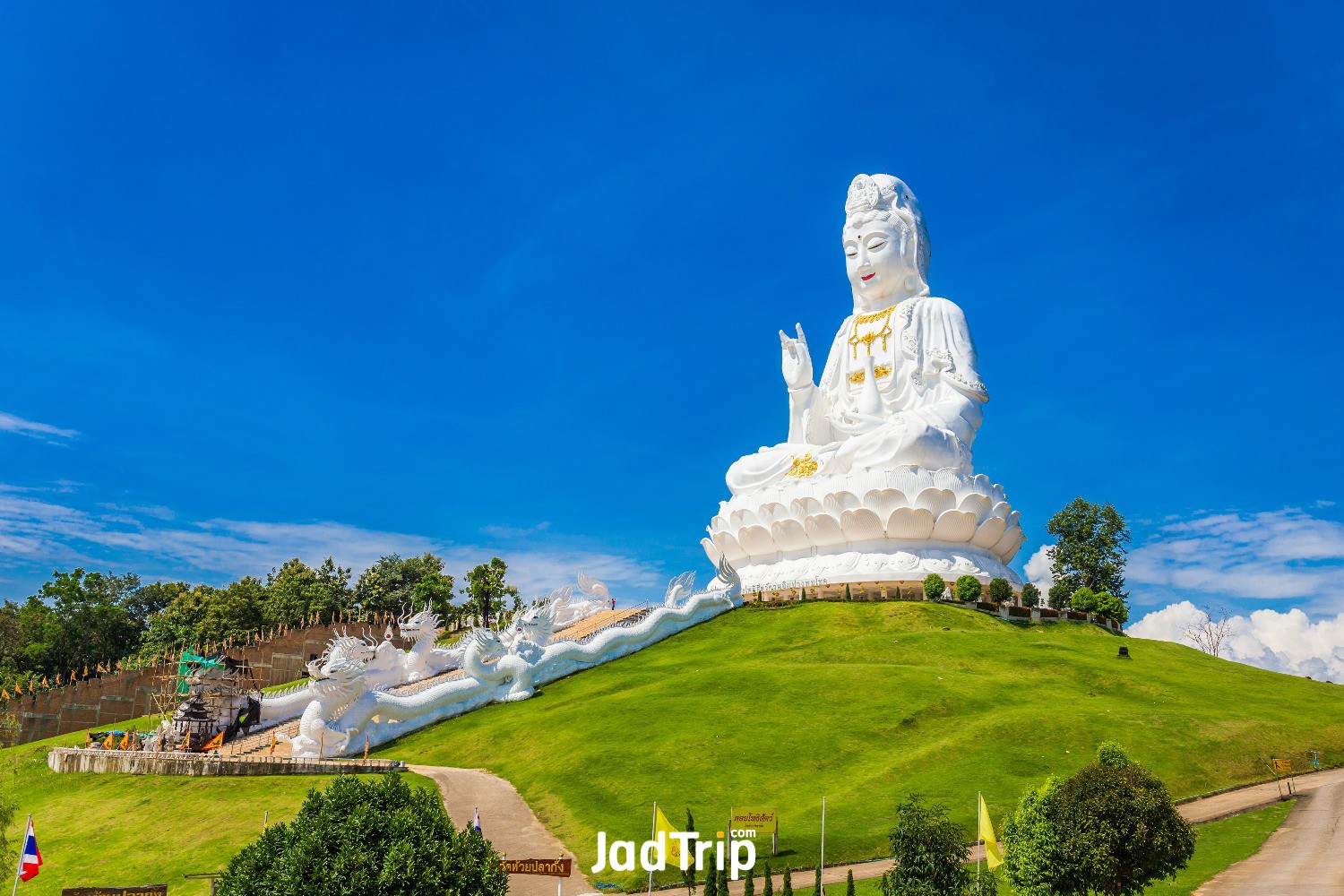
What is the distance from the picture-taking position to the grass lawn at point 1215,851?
14.0m

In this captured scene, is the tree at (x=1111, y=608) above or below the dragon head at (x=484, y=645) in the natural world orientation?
above

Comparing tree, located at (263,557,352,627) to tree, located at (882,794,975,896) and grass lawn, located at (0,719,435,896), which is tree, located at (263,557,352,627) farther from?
tree, located at (882,794,975,896)

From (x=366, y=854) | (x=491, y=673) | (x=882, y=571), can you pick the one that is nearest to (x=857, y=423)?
(x=882, y=571)

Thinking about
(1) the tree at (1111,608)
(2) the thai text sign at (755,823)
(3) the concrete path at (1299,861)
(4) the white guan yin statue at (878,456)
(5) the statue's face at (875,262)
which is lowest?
(3) the concrete path at (1299,861)

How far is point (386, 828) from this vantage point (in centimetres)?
1058

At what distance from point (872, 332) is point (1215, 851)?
30172 mm

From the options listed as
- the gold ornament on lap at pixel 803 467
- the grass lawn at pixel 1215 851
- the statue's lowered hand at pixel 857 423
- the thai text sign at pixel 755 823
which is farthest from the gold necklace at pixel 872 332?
the thai text sign at pixel 755 823

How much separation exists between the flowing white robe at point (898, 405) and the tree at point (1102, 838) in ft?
82.7

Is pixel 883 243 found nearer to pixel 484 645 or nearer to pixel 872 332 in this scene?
pixel 872 332

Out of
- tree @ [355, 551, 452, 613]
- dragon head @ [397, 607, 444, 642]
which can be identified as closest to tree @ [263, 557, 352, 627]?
tree @ [355, 551, 452, 613]

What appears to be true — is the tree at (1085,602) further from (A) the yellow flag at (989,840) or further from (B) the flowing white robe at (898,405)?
(A) the yellow flag at (989,840)

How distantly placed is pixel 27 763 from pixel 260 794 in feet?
30.6

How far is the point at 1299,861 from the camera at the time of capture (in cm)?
1457

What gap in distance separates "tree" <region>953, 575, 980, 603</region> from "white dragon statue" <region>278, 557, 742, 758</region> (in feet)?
25.6
